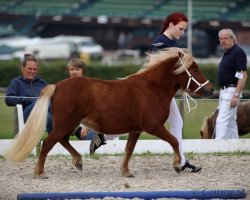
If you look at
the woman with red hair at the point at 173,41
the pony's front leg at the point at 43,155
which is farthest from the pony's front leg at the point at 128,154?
the pony's front leg at the point at 43,155

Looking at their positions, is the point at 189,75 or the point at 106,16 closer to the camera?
the point at 189,75

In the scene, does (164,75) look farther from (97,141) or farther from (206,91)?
(97,141)

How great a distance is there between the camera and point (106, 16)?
55.4 metres

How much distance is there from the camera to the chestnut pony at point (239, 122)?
1474 centimetres

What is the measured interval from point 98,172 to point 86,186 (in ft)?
4.19

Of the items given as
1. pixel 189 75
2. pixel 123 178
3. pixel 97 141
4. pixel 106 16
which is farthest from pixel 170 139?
pixel 106 16

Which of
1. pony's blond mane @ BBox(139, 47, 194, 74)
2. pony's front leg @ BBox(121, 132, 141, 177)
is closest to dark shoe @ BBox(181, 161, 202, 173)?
pony's front leg @ BBox(121, 132, 141, 177)

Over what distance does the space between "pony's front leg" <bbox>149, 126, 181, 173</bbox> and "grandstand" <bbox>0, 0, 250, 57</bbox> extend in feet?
136

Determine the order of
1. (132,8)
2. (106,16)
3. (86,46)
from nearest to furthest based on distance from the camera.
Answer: (86,46)
(106,16)
(132,8)

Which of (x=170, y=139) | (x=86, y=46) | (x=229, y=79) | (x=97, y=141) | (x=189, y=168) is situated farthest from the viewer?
(x=86, y=46)

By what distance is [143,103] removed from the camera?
35.0 feet

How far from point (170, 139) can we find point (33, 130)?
1522mm

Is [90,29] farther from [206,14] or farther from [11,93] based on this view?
[11,93]

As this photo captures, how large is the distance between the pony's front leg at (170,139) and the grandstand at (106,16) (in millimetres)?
41417
